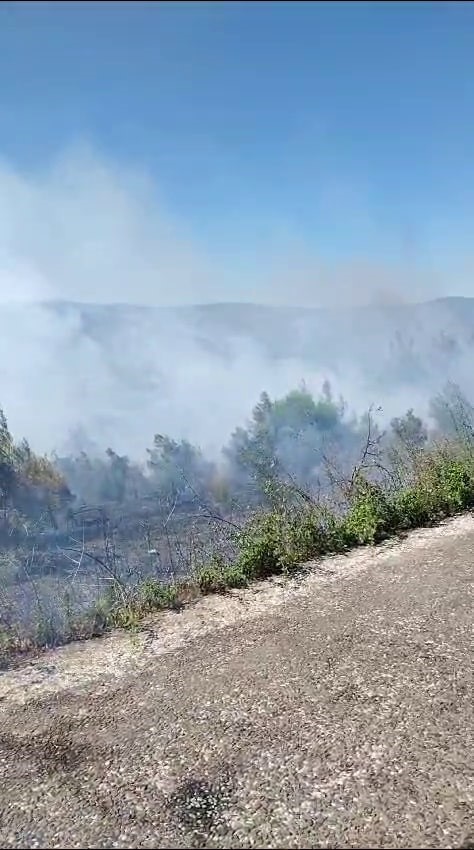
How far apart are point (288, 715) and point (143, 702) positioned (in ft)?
2.79

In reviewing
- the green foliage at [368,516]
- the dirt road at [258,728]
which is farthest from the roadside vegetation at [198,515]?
the dirt road at [258,728]

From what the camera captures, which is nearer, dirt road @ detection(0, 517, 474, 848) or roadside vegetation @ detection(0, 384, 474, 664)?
dirt road @ detection(0, 517, 474, 848)

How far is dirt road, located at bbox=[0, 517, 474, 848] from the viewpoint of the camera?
112 inches

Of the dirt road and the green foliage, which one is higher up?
the green foliage

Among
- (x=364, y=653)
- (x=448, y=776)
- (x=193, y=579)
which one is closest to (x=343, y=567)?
(x=193, y=579)

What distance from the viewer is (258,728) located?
3533mm

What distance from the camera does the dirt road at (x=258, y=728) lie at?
2.84 metres

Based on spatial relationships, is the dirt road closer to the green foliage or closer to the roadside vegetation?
the roadside vegetation

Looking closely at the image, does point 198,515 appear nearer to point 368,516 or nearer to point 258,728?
point 368,516

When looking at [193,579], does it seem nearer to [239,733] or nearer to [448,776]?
[239,733]

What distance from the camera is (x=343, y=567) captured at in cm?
600

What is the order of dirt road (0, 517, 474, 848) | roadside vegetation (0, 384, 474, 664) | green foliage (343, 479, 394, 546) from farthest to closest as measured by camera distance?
green foliage (343, 479, 394, 546)
roadside vegetation (0, 384, 474, 664)
dirt road (0, 517, 474, 848)

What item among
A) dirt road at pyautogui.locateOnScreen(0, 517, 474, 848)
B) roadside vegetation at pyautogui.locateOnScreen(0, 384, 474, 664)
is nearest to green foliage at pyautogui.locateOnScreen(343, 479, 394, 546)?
roadside vegetation at pyautogui.locateOnScreen(0, 384, 474, 664)

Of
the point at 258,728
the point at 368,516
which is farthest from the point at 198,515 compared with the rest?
the point at 258,728
